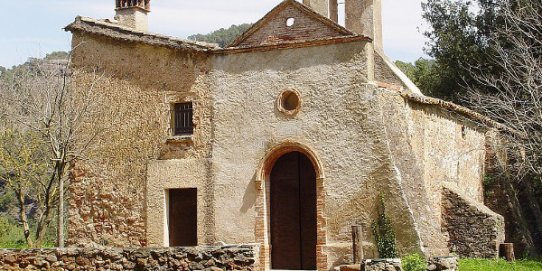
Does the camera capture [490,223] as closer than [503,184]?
Yes

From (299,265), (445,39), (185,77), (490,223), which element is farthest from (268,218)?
(445,39)

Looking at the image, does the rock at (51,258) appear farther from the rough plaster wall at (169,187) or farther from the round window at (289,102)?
the round window at (289,102)

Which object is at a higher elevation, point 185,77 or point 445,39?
point 445,39

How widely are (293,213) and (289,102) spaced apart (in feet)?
8.21

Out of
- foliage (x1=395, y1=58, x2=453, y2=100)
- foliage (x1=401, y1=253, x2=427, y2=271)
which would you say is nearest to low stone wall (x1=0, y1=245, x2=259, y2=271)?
foliage (x1=401, y1=253, x2=427, y2=271)

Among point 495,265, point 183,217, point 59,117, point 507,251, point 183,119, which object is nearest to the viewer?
point 495,265

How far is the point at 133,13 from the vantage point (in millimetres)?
21656

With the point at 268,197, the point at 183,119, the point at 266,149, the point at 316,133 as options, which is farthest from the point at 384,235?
the point at 183,119

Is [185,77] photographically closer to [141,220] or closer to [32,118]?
[141,220]

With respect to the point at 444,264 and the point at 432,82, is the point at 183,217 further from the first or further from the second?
the point at 432,82

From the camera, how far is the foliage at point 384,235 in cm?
1633

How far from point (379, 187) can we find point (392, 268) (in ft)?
16.4

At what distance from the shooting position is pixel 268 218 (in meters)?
17.7

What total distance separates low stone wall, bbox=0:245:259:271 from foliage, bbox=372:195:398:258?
4.31 m
